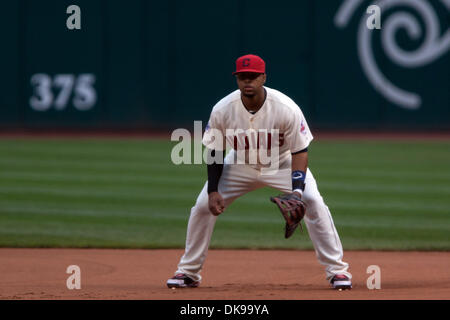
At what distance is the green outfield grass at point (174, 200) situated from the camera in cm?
845

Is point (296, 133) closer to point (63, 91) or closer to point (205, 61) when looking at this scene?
point (205, 61)

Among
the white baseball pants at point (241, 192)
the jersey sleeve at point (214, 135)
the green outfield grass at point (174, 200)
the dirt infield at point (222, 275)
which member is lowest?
the green outfield grass at point (174, 200)

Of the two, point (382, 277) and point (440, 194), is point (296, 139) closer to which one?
point (382, 277)

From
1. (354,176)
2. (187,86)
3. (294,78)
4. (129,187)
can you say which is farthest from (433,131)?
(129,187)

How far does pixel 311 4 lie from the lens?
19969mm

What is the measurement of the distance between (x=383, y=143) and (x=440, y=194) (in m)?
7.30

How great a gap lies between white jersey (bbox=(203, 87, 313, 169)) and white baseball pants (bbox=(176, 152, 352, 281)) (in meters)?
0.24

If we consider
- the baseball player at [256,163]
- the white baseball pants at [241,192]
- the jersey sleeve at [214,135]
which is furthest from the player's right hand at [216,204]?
the jersey sleeve at [214,135]

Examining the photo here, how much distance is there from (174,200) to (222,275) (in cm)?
444

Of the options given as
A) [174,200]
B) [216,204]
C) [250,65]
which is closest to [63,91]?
[174,200]

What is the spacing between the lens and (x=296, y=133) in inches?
217

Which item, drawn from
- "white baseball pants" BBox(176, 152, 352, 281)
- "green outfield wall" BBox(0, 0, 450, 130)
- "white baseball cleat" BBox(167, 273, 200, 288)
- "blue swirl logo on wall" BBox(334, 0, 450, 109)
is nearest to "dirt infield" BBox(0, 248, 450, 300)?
"white baseball cleat" BBox(167, 273, 200, 288)

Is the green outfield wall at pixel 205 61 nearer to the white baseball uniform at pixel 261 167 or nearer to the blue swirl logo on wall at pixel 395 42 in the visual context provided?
the blue swirl logo on wall at pixel 395 42

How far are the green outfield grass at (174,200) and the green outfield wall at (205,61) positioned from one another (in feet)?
10.7
